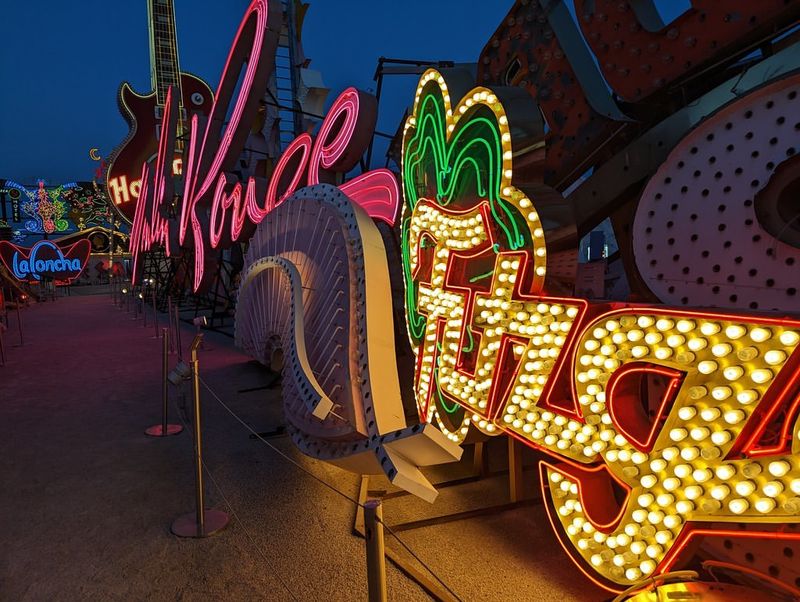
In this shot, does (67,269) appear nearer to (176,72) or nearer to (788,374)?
(176,72)

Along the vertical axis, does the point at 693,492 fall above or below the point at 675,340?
below

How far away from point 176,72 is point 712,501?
3731 centimetres

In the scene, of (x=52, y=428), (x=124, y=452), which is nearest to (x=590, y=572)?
(x=124, y=452)

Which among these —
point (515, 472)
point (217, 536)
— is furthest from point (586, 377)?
point (217, 536)

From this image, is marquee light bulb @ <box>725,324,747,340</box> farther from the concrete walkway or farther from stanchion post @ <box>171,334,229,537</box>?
stanchion post @ <box>171,334,229,537</box>

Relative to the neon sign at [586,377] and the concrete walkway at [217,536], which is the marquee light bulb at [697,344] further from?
the concrete walkway at [217,536]

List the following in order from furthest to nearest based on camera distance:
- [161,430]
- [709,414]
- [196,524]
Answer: [161,430], [196,524], [709,414]

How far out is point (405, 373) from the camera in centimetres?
666

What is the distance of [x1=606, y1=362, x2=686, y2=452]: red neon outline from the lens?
2326 mm

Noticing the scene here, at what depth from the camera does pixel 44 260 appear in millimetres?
33344

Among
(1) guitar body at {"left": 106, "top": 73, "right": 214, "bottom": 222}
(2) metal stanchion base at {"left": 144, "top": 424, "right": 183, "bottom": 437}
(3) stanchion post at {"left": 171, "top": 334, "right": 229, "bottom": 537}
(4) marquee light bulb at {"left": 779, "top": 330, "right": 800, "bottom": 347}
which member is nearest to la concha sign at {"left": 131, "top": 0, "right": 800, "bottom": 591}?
(4) marquee light bulb at {"left": 779, "top": 330, "right": 800, "bottom": 347}

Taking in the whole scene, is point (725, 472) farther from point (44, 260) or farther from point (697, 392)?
point (44, 260)

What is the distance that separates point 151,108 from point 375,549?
36.5 metres

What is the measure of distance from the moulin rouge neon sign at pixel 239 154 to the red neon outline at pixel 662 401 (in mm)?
3008
